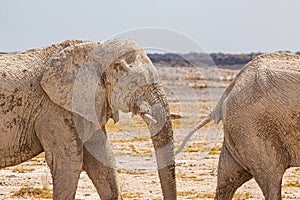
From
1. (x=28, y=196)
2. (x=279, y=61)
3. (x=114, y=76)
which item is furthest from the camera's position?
(x=28, y=196)

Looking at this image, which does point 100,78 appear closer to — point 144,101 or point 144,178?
point 144,101

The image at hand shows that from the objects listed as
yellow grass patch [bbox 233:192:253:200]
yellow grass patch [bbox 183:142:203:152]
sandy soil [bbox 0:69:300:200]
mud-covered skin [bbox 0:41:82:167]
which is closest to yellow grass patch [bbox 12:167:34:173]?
sandy soil [bbox 0:69:300:200]

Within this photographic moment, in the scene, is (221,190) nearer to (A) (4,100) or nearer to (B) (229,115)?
(B) (229,115)

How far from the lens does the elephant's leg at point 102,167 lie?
8.59 meters

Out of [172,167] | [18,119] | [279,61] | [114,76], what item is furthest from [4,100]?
[279,61]

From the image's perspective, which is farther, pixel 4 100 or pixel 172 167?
pixel 4 100

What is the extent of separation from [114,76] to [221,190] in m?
2.16

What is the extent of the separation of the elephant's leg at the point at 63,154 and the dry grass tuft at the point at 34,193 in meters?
3.70

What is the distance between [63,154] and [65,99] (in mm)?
645

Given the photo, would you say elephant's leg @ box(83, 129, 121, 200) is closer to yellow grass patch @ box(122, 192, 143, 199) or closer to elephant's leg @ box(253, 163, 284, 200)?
elephant's leg @ box(253, 163, 284, 200)

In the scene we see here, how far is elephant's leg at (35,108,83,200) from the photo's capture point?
8078 mm

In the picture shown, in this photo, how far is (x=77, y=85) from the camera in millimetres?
8156

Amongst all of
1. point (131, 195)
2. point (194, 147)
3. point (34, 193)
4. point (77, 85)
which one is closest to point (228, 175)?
point (77, 85)

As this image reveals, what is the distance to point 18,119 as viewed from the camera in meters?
8.25
